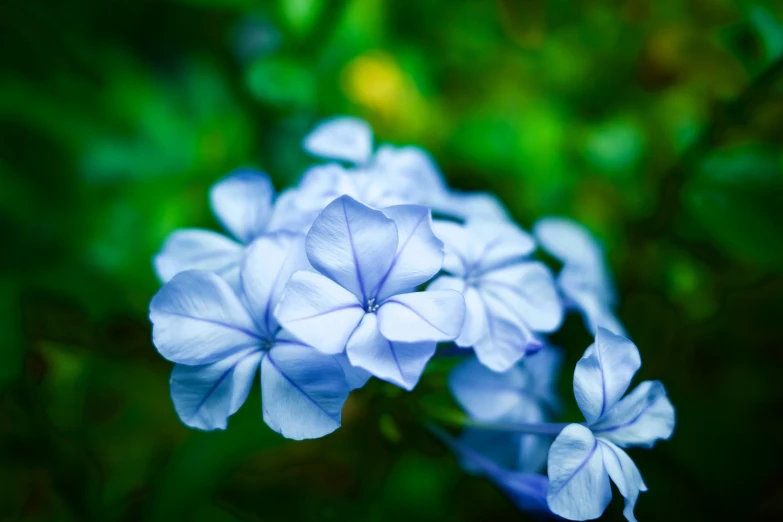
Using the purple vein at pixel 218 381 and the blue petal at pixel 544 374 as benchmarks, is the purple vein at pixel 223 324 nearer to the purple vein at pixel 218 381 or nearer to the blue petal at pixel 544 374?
the purple vein at pixel 218 381

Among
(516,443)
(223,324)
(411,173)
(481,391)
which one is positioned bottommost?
(516,443)

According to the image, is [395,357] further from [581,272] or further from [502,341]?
[581,272]

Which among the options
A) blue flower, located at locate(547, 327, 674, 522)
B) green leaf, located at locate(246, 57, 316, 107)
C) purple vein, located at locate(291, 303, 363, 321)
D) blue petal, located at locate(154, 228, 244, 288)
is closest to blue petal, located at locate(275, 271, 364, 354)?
purple vein, located at locate(291, 303, 363, 321)

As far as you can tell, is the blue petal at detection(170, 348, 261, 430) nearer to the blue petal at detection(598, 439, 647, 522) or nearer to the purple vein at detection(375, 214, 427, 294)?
the purple vein at detection(375, 214, 427, 294)

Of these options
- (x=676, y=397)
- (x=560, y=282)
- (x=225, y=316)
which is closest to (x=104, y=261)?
(x=225, y=316)

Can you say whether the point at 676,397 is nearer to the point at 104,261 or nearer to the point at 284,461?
the point at 284,461

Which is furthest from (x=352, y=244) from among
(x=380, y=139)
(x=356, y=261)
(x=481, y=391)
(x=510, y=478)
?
(x=380, y=139)

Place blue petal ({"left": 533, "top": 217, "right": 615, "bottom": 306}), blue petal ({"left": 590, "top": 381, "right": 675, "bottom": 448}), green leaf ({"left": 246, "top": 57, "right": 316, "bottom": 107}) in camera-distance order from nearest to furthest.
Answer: blue petal ({"left": 590, "top": 381, "right": 675, "bottom": 448}) → blue petal ({"left": 533, "top": 217, "right": 615, "bottom": 306}) → green leaf ({"left": 246, "top": 57, "right": 316, "bottom": 107})
